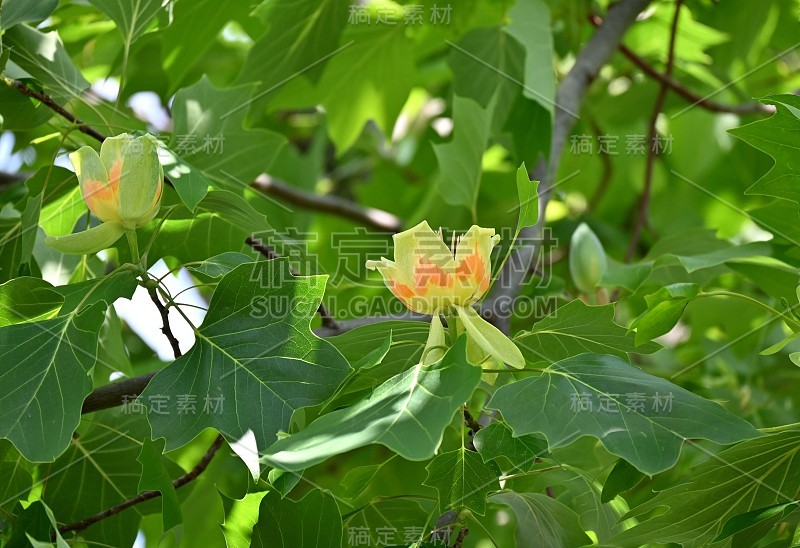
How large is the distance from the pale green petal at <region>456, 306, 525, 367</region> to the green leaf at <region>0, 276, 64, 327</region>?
1.23ft

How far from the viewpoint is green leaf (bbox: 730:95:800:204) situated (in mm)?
764

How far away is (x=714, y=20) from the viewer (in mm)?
1673

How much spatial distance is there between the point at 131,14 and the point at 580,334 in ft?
2.10

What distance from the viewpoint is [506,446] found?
72cm

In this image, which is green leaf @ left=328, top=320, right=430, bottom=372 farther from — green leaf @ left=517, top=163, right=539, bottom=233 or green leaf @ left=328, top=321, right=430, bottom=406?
green leaf @ left=517, top=163, right=539, bottom=233

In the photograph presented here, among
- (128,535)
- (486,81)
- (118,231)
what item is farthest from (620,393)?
(486,81)

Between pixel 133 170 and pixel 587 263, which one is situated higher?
pixel 133 170

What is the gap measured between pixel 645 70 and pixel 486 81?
36 centimetres

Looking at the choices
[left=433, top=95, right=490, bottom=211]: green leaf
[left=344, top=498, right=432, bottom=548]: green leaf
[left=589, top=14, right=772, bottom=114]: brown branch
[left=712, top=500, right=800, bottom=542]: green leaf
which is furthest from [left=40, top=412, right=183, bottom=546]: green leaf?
[left=589, top=14, right=772, bottom=114]: brown branch

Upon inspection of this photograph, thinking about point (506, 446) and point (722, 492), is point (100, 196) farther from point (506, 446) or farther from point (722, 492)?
point (722, 492)

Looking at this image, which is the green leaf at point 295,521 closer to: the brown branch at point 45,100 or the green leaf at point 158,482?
the green leaf at point 158,482

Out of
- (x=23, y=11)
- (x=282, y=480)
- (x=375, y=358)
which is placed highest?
(x=23, y=11)

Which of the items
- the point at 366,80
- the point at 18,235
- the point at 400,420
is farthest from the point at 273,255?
the point at 366,80

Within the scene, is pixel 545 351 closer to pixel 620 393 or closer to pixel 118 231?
pixel 620 393
